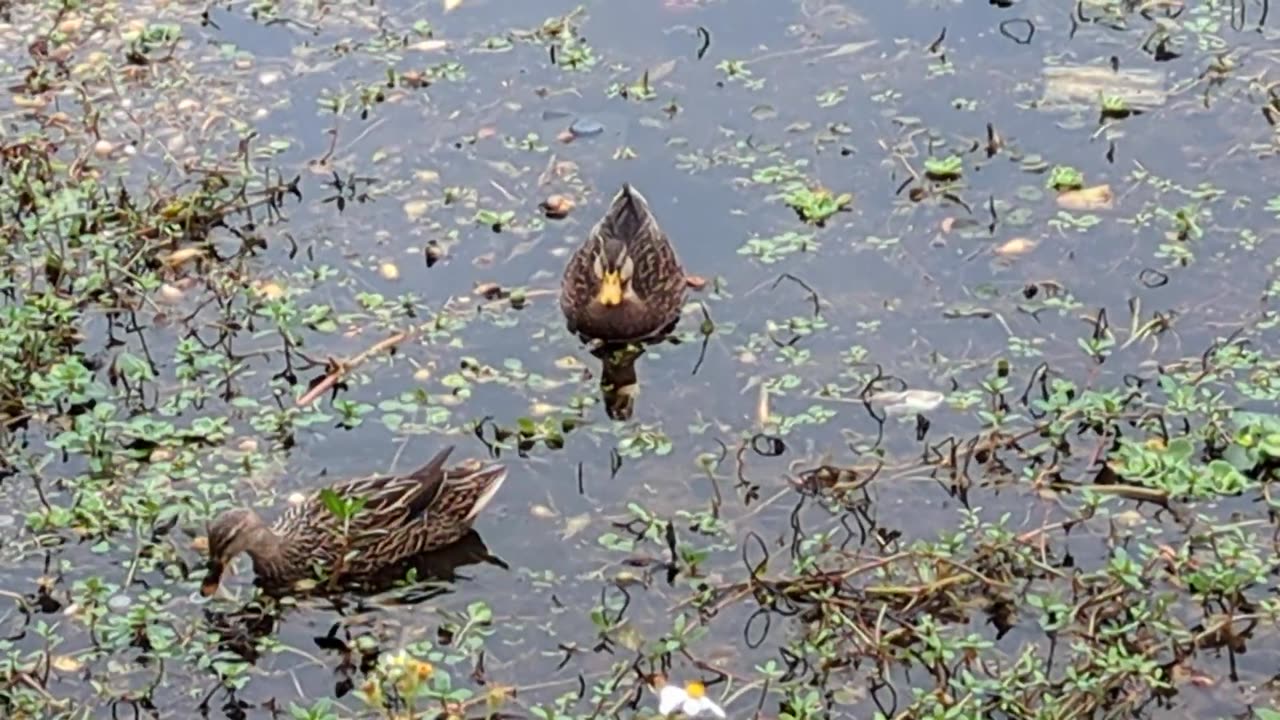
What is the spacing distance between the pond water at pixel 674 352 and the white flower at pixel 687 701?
10.5 inches

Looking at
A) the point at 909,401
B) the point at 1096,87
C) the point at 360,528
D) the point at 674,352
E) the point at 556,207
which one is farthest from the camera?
the point at 1096,87

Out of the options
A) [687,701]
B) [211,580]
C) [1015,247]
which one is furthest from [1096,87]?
[211,580]

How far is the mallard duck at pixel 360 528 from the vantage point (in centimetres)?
694

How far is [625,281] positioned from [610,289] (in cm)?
7

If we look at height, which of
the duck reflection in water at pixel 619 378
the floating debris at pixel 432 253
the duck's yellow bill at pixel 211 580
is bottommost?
the duck reflection in water at pixel 619 378

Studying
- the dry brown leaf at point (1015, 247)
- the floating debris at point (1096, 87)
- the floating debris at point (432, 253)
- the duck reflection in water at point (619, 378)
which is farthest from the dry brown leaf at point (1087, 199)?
the floating debris at point (432, 253)

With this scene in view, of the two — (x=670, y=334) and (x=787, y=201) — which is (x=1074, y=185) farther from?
(x=670, y=334)

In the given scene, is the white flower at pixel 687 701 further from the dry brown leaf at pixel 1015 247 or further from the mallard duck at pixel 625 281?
the dry brown leaf at pixel 1015 247

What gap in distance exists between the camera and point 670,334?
831 centimetres

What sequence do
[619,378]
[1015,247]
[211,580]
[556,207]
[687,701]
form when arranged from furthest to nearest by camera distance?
[556,207] → [1015,247] → [619,378] → [211,580] → [687,701]

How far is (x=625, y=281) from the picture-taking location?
8094 mm

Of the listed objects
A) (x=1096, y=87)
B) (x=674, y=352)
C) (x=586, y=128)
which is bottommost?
(x=674, y=352)

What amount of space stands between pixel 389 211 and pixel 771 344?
193 cm

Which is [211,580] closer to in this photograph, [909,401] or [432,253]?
[432,253]
